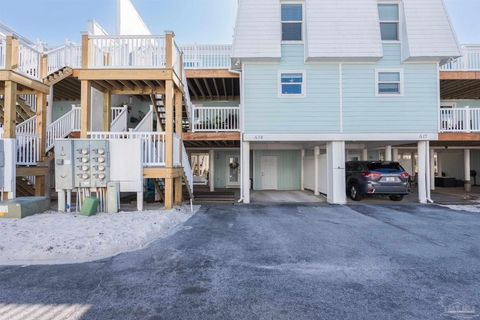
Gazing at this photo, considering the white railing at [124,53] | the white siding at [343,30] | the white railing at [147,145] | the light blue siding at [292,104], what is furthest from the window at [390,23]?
the white railing at [147,145]

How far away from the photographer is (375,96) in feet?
33.4

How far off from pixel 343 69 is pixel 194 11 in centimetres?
1212

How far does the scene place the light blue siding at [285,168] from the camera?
1531 cm

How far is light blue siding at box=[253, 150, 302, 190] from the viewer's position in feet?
50.2

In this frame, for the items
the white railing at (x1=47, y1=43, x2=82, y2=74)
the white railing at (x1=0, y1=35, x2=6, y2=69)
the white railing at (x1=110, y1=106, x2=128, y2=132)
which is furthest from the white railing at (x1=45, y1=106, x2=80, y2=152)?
the white railing at (x1=0, y1=35, x2=6, y2=69)

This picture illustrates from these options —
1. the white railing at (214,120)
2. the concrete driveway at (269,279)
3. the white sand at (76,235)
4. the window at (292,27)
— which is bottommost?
the concrete driveway at (269,279)

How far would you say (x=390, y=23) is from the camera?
10.5m

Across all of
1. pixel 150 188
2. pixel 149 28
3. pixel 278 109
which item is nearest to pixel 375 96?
pixel 278 109

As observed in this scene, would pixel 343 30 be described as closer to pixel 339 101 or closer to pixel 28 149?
pixel 339 101

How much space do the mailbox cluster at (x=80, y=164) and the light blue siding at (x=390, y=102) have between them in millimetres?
8832

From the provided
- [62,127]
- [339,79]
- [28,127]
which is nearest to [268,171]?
[339,79]

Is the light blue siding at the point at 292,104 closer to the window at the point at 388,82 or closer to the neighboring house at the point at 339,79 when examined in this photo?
the neighboring house at the point at 339,79

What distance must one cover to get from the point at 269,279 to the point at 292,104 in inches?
312

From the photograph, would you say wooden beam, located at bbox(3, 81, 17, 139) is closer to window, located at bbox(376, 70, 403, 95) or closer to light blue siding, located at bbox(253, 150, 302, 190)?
light blue siding, located at bbox(253, 150, 302, 190)
